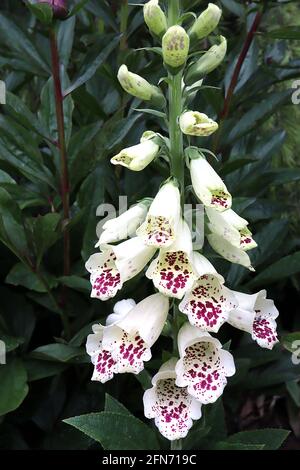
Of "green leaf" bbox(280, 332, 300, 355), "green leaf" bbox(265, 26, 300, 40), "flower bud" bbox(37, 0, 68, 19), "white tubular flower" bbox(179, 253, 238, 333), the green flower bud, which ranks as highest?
the green flower bud

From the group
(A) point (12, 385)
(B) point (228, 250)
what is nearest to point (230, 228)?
(B) point (228, 250)

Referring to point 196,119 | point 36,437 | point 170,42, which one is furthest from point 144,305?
point 36,437

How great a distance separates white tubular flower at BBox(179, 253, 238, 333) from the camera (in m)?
1.09

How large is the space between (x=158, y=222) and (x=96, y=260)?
18 centimetres

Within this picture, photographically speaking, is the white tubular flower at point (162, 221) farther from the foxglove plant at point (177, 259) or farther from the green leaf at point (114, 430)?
the green leaf at point (114, 430)

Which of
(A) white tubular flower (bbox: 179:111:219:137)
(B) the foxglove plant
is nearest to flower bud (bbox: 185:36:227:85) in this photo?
(B) the foxglove plant

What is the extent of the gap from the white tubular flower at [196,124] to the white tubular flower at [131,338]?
1.09 ft

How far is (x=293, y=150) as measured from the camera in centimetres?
230

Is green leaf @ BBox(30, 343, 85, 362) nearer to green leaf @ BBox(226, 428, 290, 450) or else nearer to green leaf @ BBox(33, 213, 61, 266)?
green leaf @ BBox(33, 213, 61, 266)

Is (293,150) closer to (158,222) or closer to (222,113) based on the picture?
(222,113)

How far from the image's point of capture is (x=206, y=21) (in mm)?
1122

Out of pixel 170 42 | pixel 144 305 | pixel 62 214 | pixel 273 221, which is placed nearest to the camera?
pixel 170 42

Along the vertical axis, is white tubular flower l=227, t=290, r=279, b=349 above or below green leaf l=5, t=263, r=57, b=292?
above

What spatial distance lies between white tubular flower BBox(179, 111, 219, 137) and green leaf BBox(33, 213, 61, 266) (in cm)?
55
